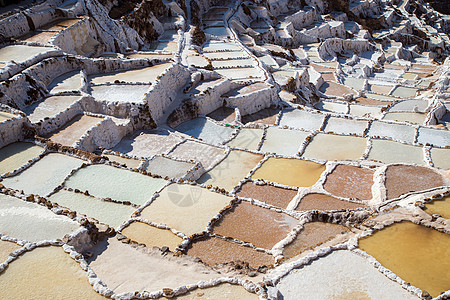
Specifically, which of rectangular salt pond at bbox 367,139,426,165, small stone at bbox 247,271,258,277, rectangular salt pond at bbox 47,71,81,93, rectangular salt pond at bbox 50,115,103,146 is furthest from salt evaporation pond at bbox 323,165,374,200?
rectangular salt pond at bbox 47,71,81,93

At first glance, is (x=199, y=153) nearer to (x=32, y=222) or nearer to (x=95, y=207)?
(x=95, y=207)

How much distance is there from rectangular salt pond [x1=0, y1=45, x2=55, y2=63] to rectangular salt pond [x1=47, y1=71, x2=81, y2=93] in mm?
1464

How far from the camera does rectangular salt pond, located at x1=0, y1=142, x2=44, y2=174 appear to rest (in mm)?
13250

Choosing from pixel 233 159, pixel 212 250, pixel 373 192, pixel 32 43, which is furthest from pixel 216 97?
pixel 212 250

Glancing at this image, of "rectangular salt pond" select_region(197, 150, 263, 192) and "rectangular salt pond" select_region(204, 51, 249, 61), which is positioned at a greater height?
"rectangular salt pond" select_region(204, 51, 249, 61)

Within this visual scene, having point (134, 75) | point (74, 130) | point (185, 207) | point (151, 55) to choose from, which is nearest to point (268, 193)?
point (185, 207)

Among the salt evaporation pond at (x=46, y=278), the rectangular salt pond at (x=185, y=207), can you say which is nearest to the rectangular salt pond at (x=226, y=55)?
the rectangular salt pond at (x=185, y=207)

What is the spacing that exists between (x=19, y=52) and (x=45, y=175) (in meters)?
9.27

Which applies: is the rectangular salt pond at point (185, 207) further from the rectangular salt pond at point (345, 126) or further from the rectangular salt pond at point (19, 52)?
the rectangular salt pond at point (19, 52)

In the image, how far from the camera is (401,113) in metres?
23.8

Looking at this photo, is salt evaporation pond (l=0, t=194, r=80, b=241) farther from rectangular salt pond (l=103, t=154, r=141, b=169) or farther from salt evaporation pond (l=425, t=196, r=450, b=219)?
salt evaporation pond (l=425, t=196, r=450, b=219)

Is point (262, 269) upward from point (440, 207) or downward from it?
upward

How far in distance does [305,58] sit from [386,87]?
7295 mm

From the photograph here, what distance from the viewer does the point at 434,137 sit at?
18203 millimetres
